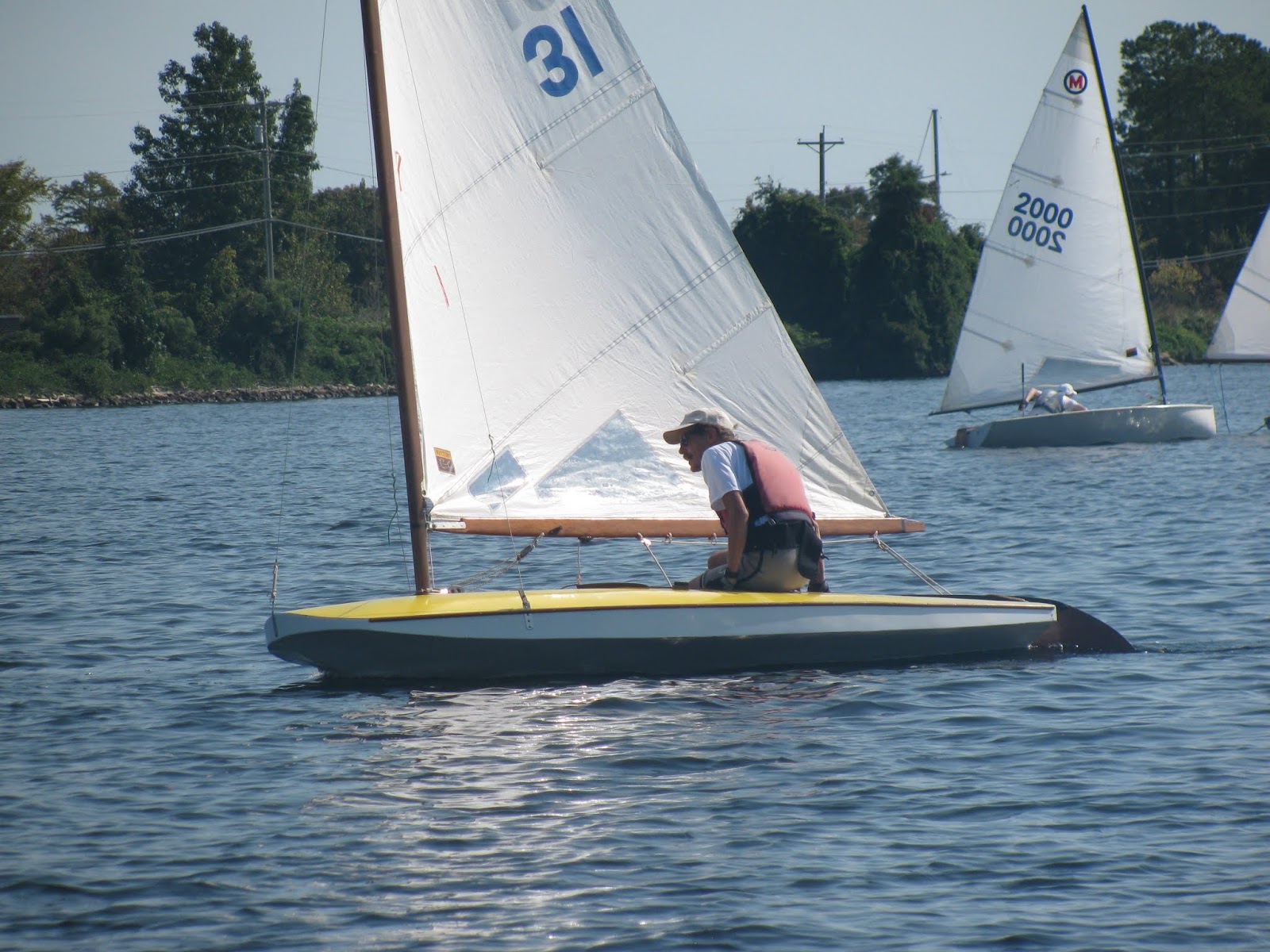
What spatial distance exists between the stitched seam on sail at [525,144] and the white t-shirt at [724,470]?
6.90 ft

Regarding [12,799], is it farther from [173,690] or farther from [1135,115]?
[1135,115]

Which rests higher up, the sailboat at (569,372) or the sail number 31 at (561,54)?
the sail number 31 at (561,54)

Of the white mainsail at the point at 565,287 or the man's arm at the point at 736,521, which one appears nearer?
the man's arm at the point at 736,521

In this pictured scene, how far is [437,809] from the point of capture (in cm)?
715

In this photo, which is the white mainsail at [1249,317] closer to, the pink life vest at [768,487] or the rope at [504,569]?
the pink life vest at [768,487]

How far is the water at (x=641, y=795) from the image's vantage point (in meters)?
5.89

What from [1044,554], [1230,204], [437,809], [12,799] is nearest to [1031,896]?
[437,809]

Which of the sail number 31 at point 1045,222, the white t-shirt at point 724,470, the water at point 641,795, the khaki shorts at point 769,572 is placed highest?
the sail number 31 at point 1045,222

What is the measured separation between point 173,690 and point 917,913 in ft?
18.5

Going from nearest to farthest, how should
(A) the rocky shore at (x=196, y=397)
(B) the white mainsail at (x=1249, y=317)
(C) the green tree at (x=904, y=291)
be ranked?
(B) the white mainsail at (x=1249, y=317), (A) the rocky shore at (x=196, y=397), (C) the green tree at (x=904, y=291)

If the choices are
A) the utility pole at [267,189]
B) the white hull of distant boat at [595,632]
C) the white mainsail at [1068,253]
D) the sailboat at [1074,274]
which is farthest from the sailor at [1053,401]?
the utility pole at [267,189]

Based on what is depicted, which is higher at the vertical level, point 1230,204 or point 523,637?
point 1230,204

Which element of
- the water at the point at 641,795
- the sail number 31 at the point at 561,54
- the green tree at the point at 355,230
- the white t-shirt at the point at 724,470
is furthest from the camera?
the green tree at the point at 355,230

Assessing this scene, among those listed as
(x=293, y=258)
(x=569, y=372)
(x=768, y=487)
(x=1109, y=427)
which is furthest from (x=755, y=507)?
(x=293, y=258)
